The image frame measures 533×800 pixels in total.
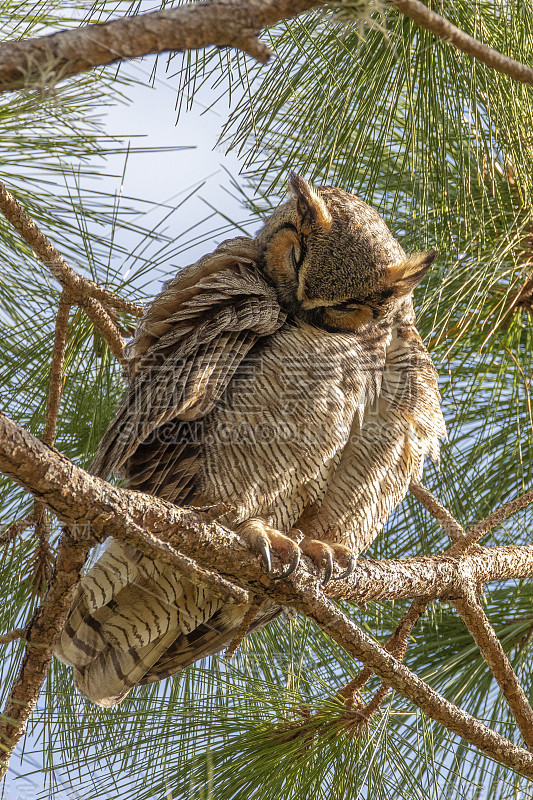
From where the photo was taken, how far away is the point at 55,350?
167 cm

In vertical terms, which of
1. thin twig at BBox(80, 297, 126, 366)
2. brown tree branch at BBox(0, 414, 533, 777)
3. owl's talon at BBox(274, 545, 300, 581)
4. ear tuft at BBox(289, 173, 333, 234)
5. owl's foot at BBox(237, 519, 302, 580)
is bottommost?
brown tree branch at BBox(0, 414, 533, 777)

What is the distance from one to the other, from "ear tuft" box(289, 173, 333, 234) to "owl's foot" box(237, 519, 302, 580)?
650 millimetres

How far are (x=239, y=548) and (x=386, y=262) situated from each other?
2.60ft

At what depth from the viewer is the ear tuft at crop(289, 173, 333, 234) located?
5.82ft

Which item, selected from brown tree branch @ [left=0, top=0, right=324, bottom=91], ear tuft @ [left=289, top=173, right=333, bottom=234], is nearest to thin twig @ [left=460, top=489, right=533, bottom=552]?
ear tuft @ [left=289, top=173, right=333, bottom=234]

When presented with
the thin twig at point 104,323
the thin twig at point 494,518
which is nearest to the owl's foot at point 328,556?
the thin twig at point 494,518

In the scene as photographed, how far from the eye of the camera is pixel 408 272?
1.75 metres

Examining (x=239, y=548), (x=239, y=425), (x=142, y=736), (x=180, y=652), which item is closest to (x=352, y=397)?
(x=239, y=425)

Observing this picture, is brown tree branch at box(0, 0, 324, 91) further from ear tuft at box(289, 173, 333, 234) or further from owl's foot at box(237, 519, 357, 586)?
ear tuft at box(289, 173, 333, 234)

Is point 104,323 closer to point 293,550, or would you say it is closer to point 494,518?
point 293,550

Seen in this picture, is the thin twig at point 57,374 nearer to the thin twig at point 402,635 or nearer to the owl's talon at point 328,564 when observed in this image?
the owl's talon at point 328,564

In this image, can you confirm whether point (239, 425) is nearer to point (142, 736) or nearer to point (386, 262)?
point (386, 262)

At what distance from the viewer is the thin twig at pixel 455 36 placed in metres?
0.88

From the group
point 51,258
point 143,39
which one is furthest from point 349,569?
point 143,39
